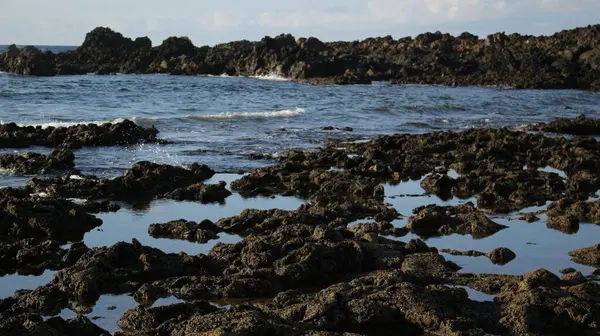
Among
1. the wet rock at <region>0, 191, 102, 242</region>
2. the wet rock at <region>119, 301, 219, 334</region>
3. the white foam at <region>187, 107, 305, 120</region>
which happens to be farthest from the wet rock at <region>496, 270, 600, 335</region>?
the white foam at <region>187, 107, 305, 120</region>

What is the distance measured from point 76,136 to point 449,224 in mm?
12386

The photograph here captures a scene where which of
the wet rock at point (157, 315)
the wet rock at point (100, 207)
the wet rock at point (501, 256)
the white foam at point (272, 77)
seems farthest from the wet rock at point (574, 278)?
the white foam at point (272, 77)

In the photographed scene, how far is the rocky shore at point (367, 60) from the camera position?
58250 millimetres

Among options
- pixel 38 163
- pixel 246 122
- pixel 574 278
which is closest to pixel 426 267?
pixel 574 278

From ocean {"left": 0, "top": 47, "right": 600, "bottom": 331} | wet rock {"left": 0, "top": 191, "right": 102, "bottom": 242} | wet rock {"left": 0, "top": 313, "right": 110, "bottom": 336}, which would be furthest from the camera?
wet rock {"left": 0, "top": 191, "right": 102, "bottom": 242}

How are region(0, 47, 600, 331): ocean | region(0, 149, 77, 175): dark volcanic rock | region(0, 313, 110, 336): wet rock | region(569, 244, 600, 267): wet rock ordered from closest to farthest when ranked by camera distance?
region(0, 313, 110, 336): wet rock < region(569, 244, 600, 267): wet rock < region(0, 47, 600, 331): ocean < region(0, 149, 77, 175): dark volcanic rock

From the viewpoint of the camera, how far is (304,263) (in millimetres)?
8070

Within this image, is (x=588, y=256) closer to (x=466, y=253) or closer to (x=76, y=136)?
(x=466, y=253)

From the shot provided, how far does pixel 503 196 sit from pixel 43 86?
4020cm

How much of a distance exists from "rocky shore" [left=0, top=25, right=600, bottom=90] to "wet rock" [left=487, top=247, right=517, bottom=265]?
1791 inches

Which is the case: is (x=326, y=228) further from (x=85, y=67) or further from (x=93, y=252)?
(x=85, y=67)

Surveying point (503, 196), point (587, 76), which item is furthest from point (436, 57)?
point (503, 196)

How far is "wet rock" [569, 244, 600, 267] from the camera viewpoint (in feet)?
29.0

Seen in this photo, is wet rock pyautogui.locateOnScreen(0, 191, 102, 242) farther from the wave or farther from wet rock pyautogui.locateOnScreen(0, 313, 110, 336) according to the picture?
the wave
